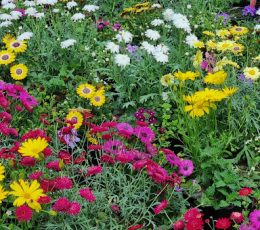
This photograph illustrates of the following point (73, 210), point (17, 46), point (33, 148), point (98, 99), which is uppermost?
point (33, 148)

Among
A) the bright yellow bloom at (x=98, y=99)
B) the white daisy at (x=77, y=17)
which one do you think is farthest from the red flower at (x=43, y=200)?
the white daisy at (x=77, y=17)

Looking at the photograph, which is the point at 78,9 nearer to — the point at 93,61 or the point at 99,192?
the point at 93,61

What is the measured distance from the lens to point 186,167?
316 centimetres

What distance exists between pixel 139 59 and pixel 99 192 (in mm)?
1522

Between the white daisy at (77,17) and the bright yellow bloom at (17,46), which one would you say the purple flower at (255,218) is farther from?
the white daisy at (77,17)

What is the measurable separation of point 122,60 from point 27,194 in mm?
1697

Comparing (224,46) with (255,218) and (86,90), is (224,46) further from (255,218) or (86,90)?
(255,218)

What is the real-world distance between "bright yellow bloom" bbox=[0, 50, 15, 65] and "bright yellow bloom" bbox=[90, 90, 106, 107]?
0.79m

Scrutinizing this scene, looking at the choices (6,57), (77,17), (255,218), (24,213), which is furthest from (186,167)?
(77,17)

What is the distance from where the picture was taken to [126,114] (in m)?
3.87

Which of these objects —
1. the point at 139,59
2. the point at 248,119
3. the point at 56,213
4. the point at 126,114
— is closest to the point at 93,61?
the point at 139,59

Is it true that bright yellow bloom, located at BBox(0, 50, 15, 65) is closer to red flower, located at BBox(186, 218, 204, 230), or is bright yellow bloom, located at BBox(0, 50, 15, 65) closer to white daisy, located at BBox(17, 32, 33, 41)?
white daisy, located at BBox(17, 32, 33, 41)

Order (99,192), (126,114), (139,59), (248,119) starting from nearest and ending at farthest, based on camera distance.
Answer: (99,192)
(248,119)
(126,114)
(139,59)

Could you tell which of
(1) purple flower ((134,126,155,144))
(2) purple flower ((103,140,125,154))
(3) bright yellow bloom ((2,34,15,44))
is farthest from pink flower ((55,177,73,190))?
(3) bright yellow bloom ((2,34,15,44))
